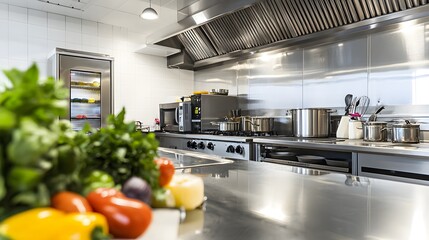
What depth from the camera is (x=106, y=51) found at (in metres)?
4.64

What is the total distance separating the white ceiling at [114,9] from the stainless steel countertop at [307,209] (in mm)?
3375

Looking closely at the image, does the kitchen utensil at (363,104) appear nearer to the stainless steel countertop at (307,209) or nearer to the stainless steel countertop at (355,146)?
the stainless steel countertop at (355,146)

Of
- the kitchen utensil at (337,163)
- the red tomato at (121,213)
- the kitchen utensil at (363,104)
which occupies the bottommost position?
the kitchen utensil at (337,163)

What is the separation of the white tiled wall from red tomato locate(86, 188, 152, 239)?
13.5 feet

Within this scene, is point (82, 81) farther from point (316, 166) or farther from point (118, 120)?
point (118, 120)

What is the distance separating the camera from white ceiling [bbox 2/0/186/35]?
3.89 m

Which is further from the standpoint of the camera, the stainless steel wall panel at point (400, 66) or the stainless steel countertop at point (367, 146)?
the stainless steel wall panel at point (400, 66)

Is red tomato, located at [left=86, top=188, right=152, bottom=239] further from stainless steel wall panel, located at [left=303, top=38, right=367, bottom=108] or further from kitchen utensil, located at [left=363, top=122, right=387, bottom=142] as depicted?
stainless steel wall panel, located at [left=303, top=38, right=367, bottom=108]

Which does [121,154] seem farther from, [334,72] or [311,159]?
[334,72]

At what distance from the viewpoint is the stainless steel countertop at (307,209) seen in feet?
1.95

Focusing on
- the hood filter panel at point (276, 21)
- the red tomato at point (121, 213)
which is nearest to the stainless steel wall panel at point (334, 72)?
the hood filter panel at point (276, 21)

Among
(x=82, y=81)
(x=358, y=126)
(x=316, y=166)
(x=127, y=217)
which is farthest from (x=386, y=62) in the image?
(x=82, y=81)

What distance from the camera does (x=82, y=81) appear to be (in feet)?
13.8

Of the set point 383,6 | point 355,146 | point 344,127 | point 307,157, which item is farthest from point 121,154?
point 383,6
